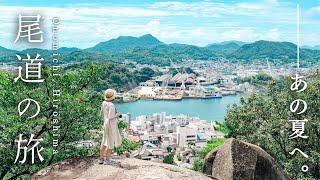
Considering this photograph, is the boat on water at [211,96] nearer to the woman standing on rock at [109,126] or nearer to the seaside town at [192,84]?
the seaside town at [192,84]

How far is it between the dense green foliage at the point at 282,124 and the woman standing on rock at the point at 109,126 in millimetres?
4096

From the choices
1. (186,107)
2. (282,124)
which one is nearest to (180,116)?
(186,107)

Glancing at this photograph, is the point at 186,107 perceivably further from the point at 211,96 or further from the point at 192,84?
the point at 192,84

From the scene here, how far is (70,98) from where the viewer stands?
6254 mm

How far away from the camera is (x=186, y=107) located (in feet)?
140

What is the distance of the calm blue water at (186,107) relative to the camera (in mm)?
38044

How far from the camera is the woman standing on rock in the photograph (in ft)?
16.9

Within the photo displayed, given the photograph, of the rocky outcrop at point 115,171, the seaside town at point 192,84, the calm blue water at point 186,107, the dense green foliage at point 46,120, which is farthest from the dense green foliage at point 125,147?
the calm blue water at point 186,107

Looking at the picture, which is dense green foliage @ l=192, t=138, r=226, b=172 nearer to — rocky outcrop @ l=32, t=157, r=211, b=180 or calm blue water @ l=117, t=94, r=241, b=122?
rocky outcrop @ l=32, t=157, r=211, b=180

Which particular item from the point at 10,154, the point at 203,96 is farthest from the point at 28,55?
the point at 203,96

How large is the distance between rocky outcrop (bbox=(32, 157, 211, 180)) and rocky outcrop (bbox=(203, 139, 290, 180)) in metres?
0.51

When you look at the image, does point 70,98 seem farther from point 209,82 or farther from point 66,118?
point 209,82

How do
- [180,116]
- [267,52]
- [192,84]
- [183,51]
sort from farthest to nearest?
[183,51]
[267,52]
[192,84]
[180,116]

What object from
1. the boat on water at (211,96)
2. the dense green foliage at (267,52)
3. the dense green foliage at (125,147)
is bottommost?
the boat on water at (211,96)
